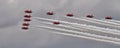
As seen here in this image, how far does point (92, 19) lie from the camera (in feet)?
382

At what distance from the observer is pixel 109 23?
379 ft

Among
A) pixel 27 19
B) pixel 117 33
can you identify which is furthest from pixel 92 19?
pixel 27 19

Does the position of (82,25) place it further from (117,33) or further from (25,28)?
(25,28)

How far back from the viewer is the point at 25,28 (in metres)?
116

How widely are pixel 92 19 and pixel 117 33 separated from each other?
1062 cm

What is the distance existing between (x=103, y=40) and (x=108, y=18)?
344 inches

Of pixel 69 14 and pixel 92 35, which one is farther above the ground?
pixel 69 14

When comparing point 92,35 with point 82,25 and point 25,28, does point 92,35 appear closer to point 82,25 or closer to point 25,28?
point 82,25

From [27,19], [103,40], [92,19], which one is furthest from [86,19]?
[27,19]

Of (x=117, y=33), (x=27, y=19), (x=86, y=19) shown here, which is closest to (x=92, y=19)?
(x=86, y=19)

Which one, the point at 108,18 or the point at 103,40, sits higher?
the point at 108,18

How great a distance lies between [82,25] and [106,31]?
914 centimetres

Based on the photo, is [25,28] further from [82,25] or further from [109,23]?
[109,23]

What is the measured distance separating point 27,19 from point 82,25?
2080cm
